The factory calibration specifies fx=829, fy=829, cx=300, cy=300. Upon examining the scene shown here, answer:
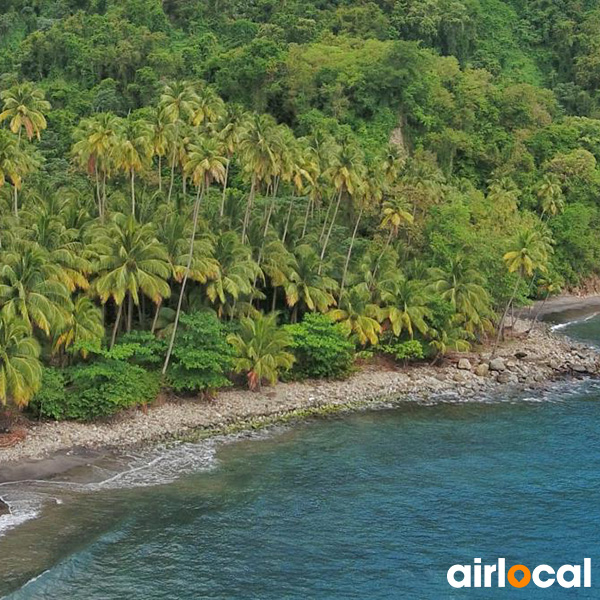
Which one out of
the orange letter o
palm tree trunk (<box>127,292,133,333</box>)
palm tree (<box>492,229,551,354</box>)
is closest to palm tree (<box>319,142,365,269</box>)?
palm tree (<box>492,229,551,354</box>)

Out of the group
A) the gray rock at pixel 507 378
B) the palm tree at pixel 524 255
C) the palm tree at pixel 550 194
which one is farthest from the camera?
the palm tree at pixel 550 194

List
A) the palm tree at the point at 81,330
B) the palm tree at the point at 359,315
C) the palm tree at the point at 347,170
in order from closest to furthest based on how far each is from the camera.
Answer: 1. the palm tree at the point at 81,330
2. the palm tree at the point at 347,170
3. the palm tree at the point at 359,315

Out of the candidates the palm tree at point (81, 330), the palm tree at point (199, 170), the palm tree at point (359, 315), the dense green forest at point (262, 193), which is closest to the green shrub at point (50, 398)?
the dense green forest at point (262, 193)

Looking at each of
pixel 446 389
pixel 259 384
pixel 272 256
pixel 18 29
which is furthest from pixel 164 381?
pixel 18 29

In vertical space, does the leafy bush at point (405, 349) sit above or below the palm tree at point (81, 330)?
below

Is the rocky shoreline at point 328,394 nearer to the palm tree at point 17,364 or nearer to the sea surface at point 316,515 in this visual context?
the sea surface at point 316,515

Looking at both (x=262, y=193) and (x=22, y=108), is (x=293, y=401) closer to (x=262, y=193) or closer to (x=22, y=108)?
(x=22, y=108)
